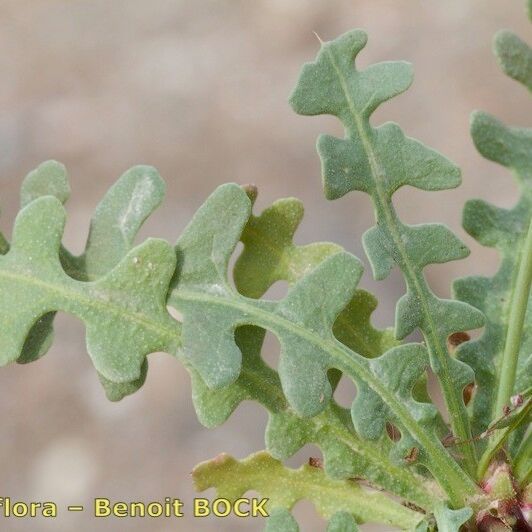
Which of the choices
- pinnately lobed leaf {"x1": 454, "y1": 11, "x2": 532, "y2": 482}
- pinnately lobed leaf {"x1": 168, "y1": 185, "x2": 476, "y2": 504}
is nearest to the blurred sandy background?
pinnately lobed leaf {"x1": 454, "y1": 11, "x2": 532, "y2": 482}

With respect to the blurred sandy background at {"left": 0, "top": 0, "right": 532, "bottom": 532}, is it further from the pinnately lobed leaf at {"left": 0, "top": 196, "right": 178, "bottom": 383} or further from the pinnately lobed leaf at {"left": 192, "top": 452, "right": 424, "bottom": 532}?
the pinnately lobed leaf at {"left": 0, "top": 196, "right": 178, "bottom": 383}

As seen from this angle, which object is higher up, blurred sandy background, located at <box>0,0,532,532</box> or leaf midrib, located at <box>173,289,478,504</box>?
leaf midrib, located at <box>173,289,478,504</box>

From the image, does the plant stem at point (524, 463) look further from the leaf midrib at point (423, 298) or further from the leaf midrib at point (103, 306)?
the leaf midrib at point (103, 306)

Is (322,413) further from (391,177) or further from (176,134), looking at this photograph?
(176,134)

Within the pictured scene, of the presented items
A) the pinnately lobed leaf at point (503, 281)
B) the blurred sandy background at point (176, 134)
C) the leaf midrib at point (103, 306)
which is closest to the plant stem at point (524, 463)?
the pinnately lobed leaf at point (503, 281)

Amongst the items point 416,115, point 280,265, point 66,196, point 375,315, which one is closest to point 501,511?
point 280,265

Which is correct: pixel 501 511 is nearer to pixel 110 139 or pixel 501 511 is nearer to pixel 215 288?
pixel 215 288
